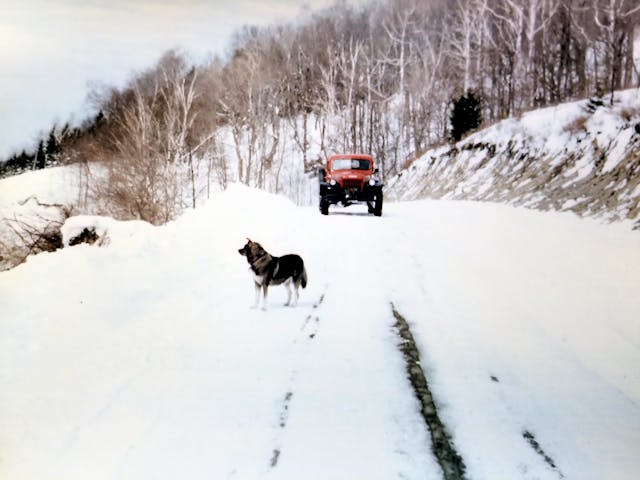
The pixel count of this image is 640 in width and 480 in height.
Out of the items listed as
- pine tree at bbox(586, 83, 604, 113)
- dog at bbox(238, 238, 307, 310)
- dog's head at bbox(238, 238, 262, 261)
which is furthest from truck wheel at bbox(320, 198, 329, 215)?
dog's head at bbox(238, 238, 262, 261)

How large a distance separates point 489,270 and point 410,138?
72.8 feet

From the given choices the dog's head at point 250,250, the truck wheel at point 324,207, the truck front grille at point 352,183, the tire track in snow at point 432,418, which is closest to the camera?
the tire track in snow at point 432,418

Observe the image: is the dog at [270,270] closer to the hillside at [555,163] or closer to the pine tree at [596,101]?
the hillside at [555,163]

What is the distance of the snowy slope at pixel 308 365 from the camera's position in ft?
7.68

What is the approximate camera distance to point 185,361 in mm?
3271

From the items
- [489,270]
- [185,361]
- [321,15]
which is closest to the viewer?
[185,361]

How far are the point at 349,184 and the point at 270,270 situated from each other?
8481 millimetres

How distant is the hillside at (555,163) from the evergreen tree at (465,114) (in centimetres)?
72

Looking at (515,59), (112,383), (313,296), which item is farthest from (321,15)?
(515,59)

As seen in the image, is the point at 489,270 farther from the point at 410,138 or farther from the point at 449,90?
the point at 410,138

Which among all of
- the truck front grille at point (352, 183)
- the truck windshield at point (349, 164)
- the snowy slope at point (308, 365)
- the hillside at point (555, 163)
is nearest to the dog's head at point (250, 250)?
the snowy slope at point (308, 365)

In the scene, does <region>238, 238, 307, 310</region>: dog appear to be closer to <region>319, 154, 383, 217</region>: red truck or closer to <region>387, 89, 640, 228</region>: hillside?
<region>387, 89, 640, 228</region>: hillside

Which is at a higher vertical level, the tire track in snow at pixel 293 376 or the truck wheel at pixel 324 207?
the truck wheel at pixel 324 207

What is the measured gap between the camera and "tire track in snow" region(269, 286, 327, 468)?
2338 mm
